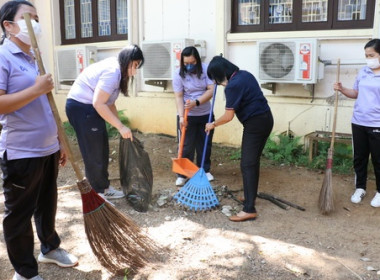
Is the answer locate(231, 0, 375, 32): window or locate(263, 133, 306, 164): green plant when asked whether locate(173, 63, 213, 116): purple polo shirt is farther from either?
locate(231, 0, 375, 32): window

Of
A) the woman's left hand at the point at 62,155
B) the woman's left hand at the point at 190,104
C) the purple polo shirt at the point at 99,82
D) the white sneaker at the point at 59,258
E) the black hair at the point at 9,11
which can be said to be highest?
the black hair at the point at 9,11

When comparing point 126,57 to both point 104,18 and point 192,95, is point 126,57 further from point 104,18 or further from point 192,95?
point 104,18

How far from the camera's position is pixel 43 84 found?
7.25 feet

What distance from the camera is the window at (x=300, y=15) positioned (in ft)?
17.1

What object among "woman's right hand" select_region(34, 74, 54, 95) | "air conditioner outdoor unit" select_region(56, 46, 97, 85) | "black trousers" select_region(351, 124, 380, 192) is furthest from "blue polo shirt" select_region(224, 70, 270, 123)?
"air conditioner outdoor unit" select_region(56, 46, 97, 85)

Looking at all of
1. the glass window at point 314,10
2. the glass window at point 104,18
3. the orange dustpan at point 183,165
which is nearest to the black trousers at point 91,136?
the orange dustpan at point 183,165

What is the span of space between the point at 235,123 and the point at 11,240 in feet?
14.0

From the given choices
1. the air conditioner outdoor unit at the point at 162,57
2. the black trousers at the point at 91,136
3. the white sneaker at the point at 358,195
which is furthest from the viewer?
the air conditioner outdoor unit at the point at 162,57

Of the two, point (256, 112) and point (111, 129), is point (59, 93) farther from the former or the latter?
point (256, 112)

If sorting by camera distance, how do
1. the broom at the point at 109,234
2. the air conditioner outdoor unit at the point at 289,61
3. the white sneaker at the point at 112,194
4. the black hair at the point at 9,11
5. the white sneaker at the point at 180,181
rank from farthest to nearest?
the air conditioner outdoor unit at the point at 289,61 < the white sneaker at the point at 180,181 < the white sneaker at the point at 112,194 < the broom at the point at 109,234 < the black hair at the point at 9,11

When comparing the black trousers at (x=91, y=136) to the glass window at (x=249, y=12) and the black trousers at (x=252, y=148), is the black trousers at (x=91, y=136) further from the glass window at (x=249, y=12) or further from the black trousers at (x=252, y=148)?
the glass window at (x=249, y=12)

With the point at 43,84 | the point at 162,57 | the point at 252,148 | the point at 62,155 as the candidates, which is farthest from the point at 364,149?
the point at 162,57

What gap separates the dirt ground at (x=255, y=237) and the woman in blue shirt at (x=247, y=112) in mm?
386

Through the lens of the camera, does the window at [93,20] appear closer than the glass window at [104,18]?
Yes
